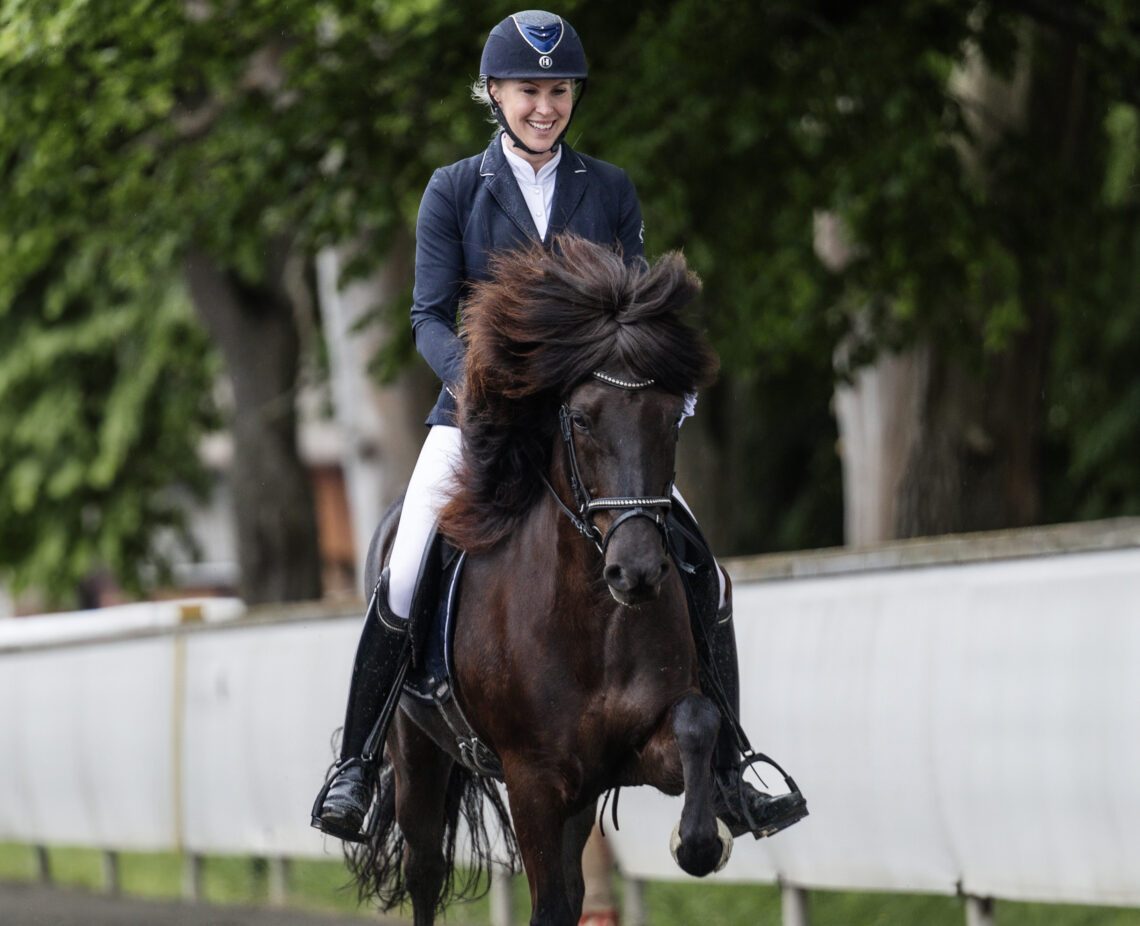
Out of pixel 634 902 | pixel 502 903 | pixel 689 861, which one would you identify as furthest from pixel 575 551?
pixel 502 903

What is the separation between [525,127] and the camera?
6895 millimetres

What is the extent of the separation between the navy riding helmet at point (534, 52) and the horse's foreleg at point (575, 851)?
89.3 inches

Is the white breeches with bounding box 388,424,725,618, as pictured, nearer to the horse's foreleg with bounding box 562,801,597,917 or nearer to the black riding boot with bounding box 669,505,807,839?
the black riding boot with bounding box 669,505,807,839

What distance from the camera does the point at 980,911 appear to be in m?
8.35

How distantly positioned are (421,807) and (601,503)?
2.42 meters

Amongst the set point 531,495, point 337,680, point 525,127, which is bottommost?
point 337,680

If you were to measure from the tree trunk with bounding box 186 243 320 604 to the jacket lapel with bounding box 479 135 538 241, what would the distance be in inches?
586

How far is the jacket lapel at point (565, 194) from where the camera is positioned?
7.05 meters

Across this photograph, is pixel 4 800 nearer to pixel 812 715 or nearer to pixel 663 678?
pixel 812 715

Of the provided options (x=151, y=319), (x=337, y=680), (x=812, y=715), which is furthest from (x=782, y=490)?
(x=812, y=715)

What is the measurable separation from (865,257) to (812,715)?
7.98 metres

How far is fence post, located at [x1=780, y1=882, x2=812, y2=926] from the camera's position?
9312 mm

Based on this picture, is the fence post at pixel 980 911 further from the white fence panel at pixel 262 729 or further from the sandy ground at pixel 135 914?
the white fence panel at pixel 262 729

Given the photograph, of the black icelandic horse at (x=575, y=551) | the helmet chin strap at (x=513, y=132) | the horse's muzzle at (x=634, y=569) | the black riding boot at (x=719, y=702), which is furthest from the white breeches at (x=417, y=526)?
the horse's muzzle at (x=634, y=569)
